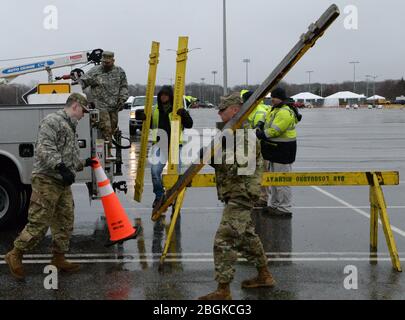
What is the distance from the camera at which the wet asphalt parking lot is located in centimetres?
572

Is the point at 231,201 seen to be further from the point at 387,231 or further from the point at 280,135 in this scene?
the point at 280,135

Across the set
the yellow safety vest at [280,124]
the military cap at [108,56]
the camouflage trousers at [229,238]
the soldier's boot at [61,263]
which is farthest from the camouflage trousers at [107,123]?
the camouflage trousers at [229,238]

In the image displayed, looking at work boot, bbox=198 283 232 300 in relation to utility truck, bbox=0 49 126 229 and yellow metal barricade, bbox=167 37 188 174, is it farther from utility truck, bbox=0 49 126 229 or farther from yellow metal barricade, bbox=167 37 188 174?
yellow metal barricade, bbox=167 37 188 174

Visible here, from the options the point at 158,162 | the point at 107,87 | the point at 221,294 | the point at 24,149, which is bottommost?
the point at 221,294

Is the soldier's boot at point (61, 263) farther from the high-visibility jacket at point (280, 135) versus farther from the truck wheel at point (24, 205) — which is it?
the high-visibility jacket at point (280, 135)

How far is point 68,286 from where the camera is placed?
19.4ft

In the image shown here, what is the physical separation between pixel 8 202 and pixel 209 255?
2.91m

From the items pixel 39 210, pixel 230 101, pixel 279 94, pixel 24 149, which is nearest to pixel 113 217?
pixel 39 210

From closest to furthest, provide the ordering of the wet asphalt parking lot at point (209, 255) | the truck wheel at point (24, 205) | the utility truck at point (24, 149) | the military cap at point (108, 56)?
1. the wet asphalt parking lot at point (209, 255)
2. the utility truck at point (24, 149)
3. the truck wheel at point (24, 205)
4. the military cap at point (108, 56)

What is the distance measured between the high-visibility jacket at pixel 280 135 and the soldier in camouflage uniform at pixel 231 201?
3.25 meters

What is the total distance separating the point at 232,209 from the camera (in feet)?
17.9

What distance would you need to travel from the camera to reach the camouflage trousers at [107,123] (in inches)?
345
